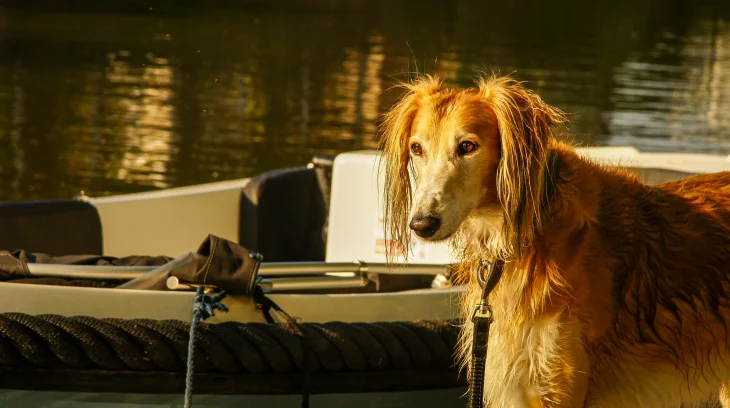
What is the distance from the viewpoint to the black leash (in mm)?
3445

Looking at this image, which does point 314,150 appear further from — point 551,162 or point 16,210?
point 551,162

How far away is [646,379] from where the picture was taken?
3.47m

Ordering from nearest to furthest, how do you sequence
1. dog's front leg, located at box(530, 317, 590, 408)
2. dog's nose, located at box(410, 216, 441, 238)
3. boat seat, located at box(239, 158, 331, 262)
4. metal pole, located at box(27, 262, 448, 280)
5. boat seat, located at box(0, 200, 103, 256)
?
dog's nose, located at box(410, 216, 441, 238) → dog's front leg, located at box(530, 317, 590, 408) → metal pole, located at box(27, 262, 448, 280) → boat seat, located at box(0, 200, 103, 256) → boat seat, located at box(239, 158, 331, 262)

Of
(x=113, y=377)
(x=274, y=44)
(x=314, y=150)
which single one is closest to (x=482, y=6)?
(x=274, y=44)

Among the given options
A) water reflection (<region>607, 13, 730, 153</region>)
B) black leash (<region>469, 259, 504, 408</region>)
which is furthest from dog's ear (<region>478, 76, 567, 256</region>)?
water reflection (<region>607, 13, 730, 153</region>)

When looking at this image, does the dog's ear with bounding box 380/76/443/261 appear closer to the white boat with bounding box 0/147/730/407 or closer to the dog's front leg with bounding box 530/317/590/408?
the dog's front leg with bounding box 530/317/590/408

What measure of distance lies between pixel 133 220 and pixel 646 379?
394 cm

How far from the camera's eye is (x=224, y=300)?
465 cm

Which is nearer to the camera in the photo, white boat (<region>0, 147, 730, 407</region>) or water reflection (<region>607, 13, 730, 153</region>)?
white boat (<region>0, 147, 730, 407</region>)

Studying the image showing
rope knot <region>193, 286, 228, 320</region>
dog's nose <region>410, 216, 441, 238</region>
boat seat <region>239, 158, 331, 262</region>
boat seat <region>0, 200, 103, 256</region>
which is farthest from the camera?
boat seat <region>239, 158, 331, 262</region>

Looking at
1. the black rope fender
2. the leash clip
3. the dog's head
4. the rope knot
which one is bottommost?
the black rope fender

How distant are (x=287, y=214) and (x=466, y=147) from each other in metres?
3.68

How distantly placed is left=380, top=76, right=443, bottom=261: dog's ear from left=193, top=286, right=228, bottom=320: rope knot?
117 centimetres

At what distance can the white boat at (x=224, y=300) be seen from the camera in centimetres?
431
